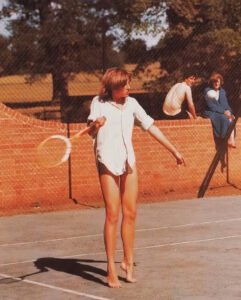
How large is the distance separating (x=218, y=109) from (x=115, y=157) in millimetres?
9612

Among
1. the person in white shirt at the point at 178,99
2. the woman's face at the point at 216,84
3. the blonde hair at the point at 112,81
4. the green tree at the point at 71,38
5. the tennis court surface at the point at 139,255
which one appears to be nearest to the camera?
the tennis court surface at the point at 139,255

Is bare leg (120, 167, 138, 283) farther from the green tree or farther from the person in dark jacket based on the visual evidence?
the green tree

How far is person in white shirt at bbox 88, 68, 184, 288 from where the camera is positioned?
816cm

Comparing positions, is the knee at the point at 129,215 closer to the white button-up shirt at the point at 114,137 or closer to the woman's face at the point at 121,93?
the white button-up shirt at the point at 114,137

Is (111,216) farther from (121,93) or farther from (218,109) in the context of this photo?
(218,109)

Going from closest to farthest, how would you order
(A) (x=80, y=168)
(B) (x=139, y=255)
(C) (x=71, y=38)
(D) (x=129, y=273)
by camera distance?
(D) (x=129, y=273), (B) (x=139, y=255), (A) (x=80, y=168), (C) (x=71, y=38)

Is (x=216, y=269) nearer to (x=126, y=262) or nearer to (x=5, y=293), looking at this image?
(x=126, y=262)

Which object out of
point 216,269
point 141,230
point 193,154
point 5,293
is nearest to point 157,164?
point 193,154

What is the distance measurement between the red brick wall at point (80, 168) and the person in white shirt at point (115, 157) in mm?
6409

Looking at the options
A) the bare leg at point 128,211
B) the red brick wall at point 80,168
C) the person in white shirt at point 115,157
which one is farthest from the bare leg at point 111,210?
the red brick wall at point 80,168

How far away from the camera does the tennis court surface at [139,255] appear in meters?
8.12

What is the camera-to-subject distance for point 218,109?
17.6m

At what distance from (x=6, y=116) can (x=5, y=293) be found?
691cm

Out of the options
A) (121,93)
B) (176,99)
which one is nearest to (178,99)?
(176,99)
